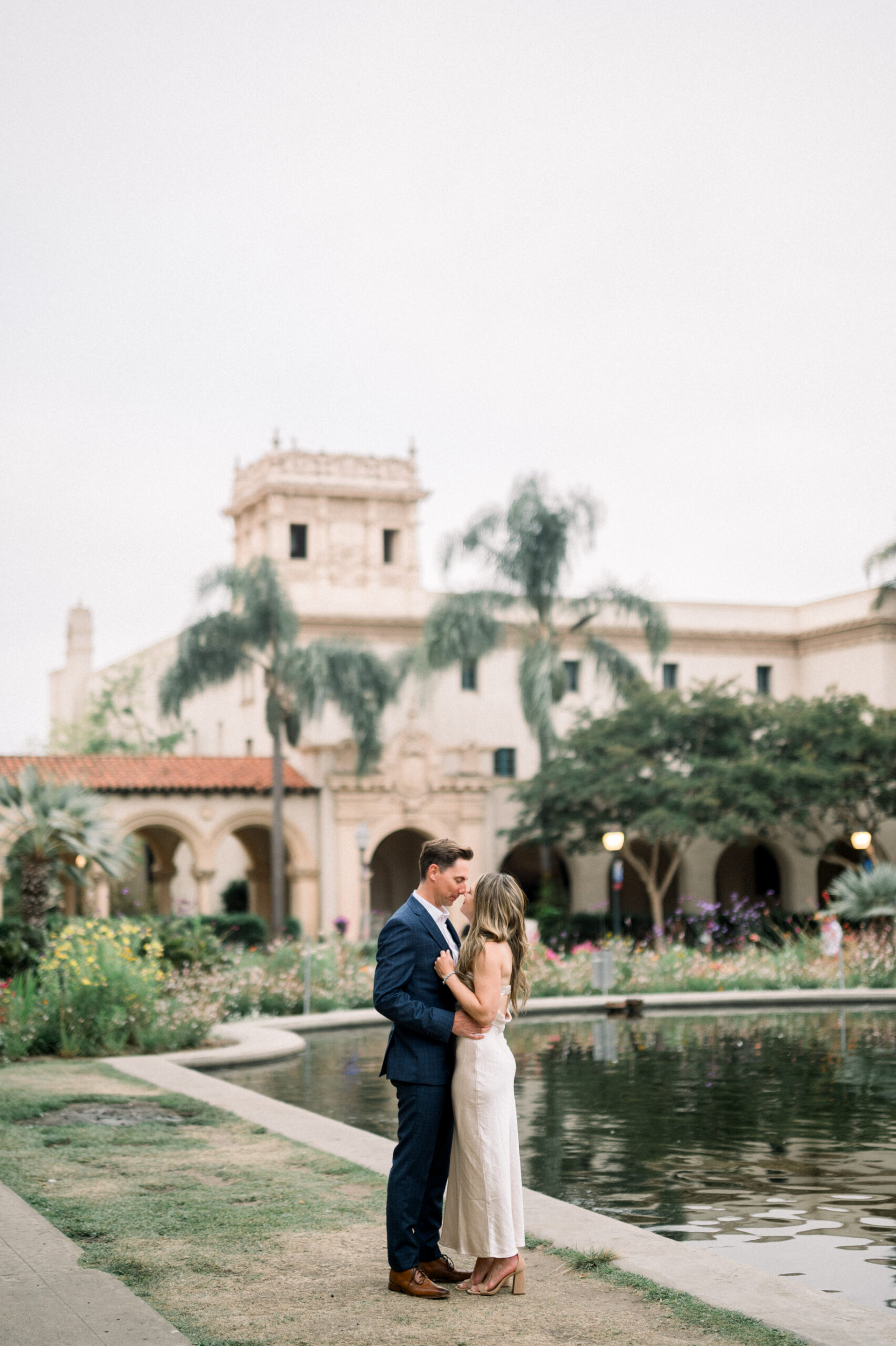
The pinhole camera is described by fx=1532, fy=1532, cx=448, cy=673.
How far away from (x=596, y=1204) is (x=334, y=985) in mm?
14110

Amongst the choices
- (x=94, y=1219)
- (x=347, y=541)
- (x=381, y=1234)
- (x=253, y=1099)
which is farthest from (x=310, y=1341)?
(x=347, y=541)

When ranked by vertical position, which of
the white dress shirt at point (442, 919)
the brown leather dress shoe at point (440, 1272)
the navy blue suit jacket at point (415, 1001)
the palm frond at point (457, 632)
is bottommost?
the brown leather dress shoe at point (440, 1272)

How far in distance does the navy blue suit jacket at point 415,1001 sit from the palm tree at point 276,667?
2945 centimetres

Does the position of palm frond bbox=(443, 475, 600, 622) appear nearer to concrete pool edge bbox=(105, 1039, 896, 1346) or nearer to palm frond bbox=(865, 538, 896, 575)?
palm frond bbox=(865, 538, 896, 575)

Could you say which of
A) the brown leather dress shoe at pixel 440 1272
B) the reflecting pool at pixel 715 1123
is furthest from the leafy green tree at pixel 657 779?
the brown leather dress shoe at pixel 440 1272

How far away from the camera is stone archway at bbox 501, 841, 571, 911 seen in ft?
129

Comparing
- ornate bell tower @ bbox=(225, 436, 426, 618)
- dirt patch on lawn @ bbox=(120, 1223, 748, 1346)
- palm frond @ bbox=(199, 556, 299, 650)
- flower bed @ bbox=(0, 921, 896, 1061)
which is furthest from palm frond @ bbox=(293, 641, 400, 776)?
dirt patch on lawn @ bbox=(120, 1223, 748, 1346)

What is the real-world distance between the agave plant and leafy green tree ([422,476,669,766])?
10.6 m

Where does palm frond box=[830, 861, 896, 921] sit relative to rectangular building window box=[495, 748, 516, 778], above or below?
below

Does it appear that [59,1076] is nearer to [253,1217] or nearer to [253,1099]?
[253,1099]

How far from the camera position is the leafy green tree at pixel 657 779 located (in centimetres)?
3644

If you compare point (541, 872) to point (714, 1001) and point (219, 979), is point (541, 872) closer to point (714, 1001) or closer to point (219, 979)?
point (714, 1001)

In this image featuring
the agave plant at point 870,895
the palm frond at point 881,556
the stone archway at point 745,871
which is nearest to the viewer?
the agave plant at point 870,895

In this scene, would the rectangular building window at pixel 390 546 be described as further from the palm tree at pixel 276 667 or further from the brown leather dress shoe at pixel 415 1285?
the brown leather dress shoe at pixel 415 1285
